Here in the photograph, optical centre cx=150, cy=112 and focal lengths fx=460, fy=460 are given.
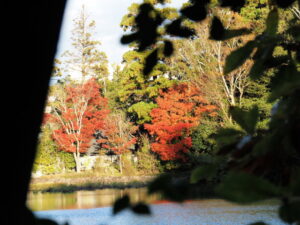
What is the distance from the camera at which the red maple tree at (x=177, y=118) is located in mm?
16531

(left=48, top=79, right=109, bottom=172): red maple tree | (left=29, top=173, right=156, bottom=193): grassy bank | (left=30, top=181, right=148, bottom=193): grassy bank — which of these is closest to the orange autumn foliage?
(left=48, top=79, right=109, bottom=172): red maple tree

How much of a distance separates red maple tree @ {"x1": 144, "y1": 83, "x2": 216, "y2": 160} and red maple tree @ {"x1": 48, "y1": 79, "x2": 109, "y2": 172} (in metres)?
4.85

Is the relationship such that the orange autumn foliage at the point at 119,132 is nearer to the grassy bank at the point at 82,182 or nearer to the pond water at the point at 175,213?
the grassy bank at the point at 82,182

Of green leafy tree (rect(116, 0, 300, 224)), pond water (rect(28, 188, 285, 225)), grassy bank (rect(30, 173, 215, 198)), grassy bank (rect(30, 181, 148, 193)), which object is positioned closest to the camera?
green leafy tree (rect(116, 0, 300, 224))

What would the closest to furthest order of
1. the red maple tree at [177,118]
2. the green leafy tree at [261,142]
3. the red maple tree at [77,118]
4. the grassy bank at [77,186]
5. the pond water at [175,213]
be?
the green leafy tree at [261,142] → the pond water at [175,213] → the red maple tree at [177,118] → the grassy bank at [77,186] → the red maple tree at [77,118]

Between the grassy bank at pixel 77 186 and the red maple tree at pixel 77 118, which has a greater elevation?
the red maple tree at pixel 77 118

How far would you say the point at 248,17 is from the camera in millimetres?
17797

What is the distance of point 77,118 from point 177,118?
255 inches

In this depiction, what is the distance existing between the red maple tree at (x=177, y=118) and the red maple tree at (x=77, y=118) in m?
4.85

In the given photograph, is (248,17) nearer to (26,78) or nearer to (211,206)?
(211,206)

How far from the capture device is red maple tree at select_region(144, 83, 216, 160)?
54.2 feet

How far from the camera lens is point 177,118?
16875 mm

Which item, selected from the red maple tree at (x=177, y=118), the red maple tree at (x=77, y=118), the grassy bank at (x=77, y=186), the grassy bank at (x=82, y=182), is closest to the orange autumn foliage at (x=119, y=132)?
the red maple tree at (x=77, y=118)

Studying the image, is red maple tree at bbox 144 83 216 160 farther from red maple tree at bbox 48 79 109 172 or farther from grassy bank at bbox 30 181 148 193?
red maple tree at bbox 48 79 109 172
